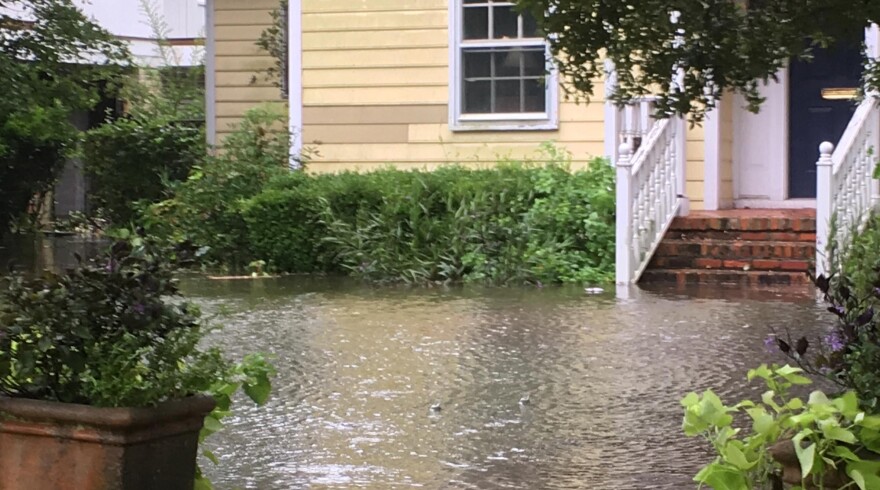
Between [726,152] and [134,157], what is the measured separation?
8869 millimetres

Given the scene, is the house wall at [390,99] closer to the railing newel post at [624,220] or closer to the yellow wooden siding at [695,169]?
the yellow wooden siding at [695,169]

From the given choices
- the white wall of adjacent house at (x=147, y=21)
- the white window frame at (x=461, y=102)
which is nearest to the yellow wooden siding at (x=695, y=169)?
the white window frame at (x=461, y=102)

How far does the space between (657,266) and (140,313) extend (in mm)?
9427

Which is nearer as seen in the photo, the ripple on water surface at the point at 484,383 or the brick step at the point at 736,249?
the ripple on water surface at the point at 484,383

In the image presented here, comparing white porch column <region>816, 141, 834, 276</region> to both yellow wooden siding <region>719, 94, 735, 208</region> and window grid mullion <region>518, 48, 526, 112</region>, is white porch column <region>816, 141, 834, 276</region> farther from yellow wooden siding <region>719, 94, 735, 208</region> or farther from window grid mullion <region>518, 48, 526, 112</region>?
window grid mullion <region>518, 48, 526, 112</region>

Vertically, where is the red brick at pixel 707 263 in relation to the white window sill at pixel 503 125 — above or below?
below

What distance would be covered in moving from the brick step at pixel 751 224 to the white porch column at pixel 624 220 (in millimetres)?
1118

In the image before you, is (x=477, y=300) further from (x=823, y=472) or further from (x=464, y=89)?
(x=823, y=472)

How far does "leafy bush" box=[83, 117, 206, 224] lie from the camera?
18.9 meters

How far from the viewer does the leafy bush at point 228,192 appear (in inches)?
580

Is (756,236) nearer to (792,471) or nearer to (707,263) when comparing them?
(707,263)

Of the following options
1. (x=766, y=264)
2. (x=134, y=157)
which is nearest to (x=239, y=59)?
(x=134, y=157)

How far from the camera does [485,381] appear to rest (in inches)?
292

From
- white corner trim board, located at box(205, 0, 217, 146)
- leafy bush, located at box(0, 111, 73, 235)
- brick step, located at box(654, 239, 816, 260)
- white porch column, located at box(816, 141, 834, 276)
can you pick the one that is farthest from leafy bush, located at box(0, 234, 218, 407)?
white corner trim board, located at box(205, 0, 217, 146)
